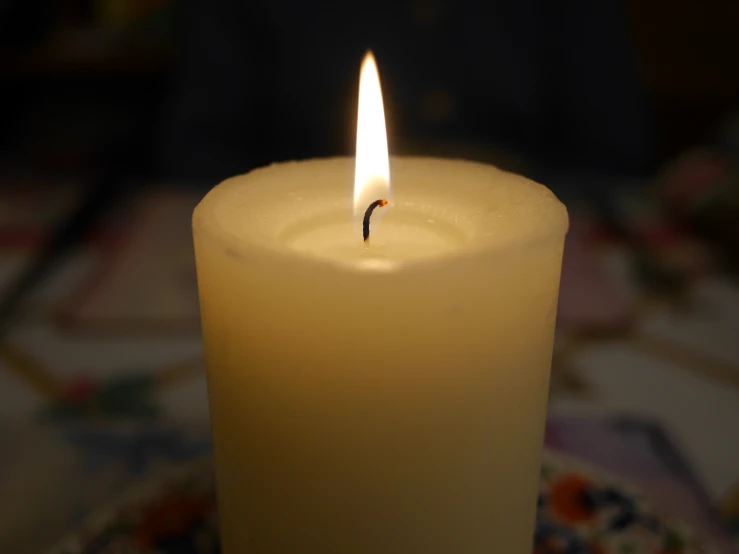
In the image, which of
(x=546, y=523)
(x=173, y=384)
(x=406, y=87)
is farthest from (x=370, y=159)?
(x=406, y=87)

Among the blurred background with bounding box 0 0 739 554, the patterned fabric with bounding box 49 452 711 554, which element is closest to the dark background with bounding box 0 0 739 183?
the blurred background with bounding box 0 0 739 554

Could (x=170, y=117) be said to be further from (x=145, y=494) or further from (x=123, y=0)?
(x=145, y=494)

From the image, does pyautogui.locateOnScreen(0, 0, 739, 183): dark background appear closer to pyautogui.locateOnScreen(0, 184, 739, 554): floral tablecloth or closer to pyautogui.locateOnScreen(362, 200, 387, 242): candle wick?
pyautogui.locateOnScreen(0, 184, 739, 554): floral tablecloth

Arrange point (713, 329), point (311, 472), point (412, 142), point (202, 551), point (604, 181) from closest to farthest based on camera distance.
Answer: point (311, 472), point (202, 551), point (713, 329), point (604, 181), point (412, 142)

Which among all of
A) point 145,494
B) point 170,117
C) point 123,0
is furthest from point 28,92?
point 145,494

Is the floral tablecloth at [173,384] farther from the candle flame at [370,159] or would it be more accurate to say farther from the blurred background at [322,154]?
the candle flame at [370,159]

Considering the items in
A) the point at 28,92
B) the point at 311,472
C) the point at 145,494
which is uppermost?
the point at 311,472
